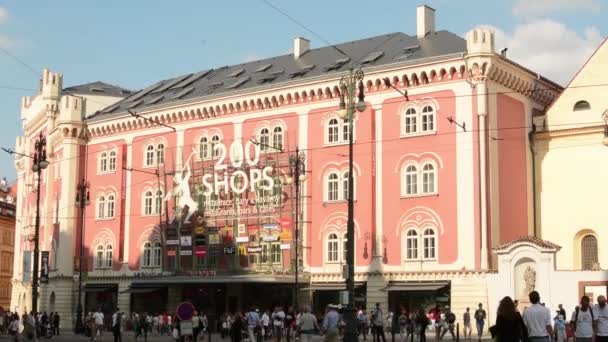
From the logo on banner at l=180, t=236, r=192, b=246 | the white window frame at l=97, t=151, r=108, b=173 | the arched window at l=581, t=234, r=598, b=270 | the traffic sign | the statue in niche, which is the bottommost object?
the traffic sign

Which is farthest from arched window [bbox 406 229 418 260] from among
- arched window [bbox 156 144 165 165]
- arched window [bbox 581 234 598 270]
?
arched window [bbox 156 144 165 165]

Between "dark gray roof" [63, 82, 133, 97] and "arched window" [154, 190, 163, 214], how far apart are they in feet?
54.4

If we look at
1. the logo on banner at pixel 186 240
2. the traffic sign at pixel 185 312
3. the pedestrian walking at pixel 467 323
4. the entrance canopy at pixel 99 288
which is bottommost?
A: the pedestrian walking at pixel 467 323

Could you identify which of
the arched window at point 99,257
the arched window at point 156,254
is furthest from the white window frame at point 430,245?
the arched window at point 99,257

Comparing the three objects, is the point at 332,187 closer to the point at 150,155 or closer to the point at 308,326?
the point at 150,155

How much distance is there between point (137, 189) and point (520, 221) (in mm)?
25177

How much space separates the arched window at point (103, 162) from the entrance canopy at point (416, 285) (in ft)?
79.8

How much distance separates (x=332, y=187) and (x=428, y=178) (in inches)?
238

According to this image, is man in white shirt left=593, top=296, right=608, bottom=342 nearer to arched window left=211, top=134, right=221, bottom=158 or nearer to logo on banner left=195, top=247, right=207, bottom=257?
logo on banner left=195, top=247, right=207, bottom=257

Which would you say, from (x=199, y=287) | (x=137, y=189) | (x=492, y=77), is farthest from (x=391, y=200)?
(x=137, y=189)

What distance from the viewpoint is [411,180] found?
47.6m

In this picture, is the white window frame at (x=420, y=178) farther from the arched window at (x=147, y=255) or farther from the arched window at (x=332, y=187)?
the arched window at (x=147, y=255)

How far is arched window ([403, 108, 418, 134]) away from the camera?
4769 centimetres

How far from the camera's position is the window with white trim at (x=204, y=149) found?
5619 centimetres
